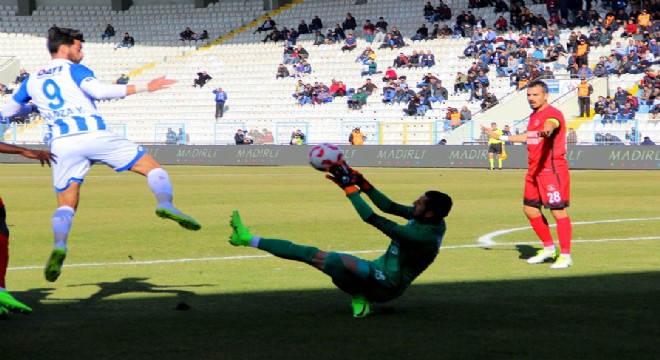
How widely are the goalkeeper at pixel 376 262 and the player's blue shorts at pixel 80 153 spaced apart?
5.75 feet

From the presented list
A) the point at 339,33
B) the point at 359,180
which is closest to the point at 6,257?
the point at 359,180

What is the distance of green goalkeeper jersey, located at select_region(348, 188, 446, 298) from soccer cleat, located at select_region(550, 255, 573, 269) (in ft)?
12.0

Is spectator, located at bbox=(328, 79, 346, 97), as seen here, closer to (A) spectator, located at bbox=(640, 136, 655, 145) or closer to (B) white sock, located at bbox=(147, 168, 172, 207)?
(A) spectator, located at bbox=(640, 136, 655, 145)

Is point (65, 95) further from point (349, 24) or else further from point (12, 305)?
point (349, 24)

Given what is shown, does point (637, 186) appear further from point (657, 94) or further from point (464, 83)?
point (464, 83)

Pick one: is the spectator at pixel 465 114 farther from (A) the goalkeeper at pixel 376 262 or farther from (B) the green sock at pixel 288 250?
(B) the green sock at pixel 288 250

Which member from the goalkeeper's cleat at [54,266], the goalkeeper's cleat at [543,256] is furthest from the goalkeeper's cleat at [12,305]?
the goalkeeper's cleat at [543,256]

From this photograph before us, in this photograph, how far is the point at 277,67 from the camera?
57781mm

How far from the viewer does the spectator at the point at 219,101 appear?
54125 mm

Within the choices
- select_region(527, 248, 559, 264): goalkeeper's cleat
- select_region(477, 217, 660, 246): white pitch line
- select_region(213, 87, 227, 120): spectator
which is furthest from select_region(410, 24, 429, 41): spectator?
select_region(527, 248, 559, 264): goalkeeper's cleat

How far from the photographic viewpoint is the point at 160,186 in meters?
9.80

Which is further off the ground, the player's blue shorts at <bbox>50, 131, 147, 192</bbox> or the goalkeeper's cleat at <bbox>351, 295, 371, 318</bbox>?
the player's blue shorts at <bbox>50, 131, 147, 192</bbox>

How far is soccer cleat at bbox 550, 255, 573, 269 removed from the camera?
11.9 meters

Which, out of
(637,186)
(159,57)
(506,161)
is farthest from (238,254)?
(159,57)
